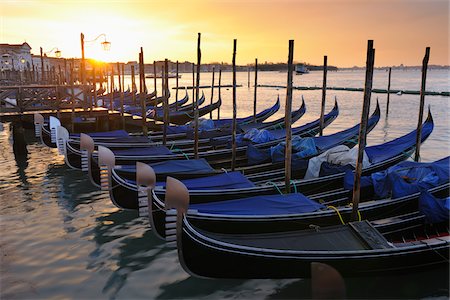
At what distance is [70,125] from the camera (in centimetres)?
1493

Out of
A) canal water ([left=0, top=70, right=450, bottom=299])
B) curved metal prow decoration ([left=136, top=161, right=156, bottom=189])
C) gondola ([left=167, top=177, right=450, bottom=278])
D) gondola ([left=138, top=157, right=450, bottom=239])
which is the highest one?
curved metal prow decoration ([left=136, top=161, right=156, bottom=189])

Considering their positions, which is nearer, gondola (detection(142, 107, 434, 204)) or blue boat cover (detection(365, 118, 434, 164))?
gondola (detection(142, 107, 434, 204))

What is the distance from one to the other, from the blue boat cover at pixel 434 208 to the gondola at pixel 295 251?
29cm

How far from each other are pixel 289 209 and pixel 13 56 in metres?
44.5

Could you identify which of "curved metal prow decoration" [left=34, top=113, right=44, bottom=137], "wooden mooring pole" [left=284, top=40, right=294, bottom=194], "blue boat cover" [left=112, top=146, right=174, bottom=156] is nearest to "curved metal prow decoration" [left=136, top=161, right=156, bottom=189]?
"wooden mooring pole" [left=284, top=40, right=294, bottom=194]

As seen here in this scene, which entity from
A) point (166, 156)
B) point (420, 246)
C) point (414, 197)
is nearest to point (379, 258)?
point (420, 246)

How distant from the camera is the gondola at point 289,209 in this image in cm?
540

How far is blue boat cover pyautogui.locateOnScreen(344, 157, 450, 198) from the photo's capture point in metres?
6.16

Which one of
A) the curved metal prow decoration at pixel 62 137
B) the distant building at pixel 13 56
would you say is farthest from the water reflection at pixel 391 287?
the distant building at pixel 13 56

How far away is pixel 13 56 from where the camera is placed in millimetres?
41438

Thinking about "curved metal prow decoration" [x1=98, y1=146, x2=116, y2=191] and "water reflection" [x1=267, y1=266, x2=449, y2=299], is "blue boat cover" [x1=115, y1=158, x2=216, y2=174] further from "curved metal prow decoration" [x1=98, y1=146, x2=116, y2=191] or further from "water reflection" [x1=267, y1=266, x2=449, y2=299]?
"water reflection" [x1=267, y1=266, x2=449, y2=299]

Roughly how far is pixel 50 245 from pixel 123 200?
1437 mm

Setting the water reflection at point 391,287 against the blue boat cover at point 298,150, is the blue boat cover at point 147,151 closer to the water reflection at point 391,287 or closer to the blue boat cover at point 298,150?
the blue boat cover at point 298,150

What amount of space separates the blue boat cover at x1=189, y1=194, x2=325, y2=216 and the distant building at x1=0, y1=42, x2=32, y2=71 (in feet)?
133
